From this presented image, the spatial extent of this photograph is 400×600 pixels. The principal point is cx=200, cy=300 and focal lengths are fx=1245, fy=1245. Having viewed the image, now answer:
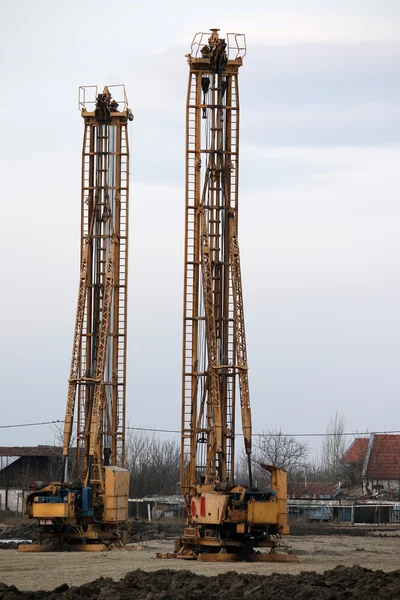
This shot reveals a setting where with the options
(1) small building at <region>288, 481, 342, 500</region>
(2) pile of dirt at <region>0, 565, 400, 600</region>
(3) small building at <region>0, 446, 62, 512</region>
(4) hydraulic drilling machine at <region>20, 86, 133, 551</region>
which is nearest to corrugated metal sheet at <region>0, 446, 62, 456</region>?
(3) small building at <region>0, 446, 62, 512</region>

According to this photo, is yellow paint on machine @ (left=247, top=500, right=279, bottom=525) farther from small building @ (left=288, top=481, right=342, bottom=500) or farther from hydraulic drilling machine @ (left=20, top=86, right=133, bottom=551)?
small building @ (left=288, top=481, right=342, bottom=500)

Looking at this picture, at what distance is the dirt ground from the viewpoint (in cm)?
2323

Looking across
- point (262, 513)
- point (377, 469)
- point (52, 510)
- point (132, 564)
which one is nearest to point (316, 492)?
point (377, 469)

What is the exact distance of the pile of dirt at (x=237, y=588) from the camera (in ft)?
60.2

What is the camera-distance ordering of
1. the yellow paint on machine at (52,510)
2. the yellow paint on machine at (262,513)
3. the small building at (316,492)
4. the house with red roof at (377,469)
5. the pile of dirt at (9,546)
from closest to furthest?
1. the yellow paint on machine at (262,513)
2. the yellow paint on machine at (52,510)
3. the pile of dirt at (9,546)
4. the small building at (316,492)
5. the house with red roof at (377,469)

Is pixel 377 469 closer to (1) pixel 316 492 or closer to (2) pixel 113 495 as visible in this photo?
(1) pixel 316 492

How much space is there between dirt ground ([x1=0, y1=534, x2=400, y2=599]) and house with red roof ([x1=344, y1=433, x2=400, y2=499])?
86.2 feet

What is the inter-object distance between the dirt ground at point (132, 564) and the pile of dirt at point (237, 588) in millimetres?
522

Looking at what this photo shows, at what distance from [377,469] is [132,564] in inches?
1472

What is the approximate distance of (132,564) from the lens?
26719 mm

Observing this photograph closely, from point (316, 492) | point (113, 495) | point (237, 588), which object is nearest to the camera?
point (237, 588)

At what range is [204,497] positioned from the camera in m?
28.1

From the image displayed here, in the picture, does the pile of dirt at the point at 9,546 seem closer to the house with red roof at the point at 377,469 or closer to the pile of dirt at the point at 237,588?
the pile of dirt at the point at 237,588

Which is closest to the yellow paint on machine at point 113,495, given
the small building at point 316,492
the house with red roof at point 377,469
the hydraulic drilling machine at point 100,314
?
the hydraulic drilling machine at point 100,314
